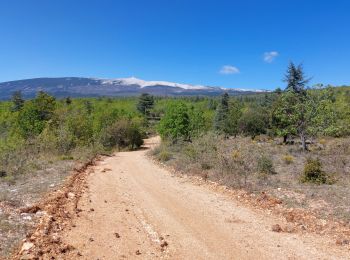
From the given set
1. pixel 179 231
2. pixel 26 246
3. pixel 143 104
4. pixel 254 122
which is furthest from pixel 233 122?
pixel 143 104

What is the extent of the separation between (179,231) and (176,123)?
37.0 meters

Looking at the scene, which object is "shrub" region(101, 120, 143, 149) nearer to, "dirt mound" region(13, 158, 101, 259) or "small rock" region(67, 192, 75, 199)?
"dirt mound" region(13, 158, 101, 259)

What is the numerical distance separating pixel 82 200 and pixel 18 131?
36.9 m

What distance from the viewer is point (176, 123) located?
A: 153 feet

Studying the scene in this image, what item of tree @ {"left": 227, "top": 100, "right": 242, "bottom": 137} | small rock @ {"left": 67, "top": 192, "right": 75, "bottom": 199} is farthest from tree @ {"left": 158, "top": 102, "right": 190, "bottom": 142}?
small rock @ {"left": 67, "top": 192, "right": 75, "bottom": 199}

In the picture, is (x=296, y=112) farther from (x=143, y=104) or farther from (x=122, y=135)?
(x=143, y=104)

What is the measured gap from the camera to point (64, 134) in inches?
1286

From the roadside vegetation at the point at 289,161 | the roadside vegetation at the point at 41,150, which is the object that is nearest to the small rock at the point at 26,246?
the roadside vegetation at the point at 41,150

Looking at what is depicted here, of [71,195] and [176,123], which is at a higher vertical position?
[176,123]

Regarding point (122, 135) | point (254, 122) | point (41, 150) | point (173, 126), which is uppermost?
point (254, 122)

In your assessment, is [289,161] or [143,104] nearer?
[289,161]

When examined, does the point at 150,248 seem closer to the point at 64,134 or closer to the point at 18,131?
the point at 64,134

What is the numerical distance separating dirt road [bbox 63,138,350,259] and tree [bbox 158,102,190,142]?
102ft

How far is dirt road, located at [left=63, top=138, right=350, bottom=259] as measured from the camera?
322 inches
